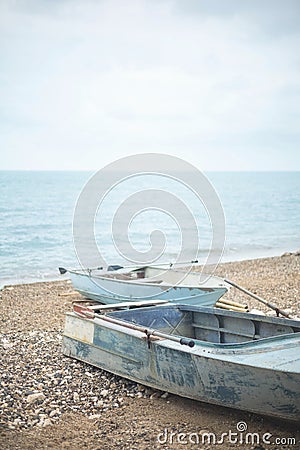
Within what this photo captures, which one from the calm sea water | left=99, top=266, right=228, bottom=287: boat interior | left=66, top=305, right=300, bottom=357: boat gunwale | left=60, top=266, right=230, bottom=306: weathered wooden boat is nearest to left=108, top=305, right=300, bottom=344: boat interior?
left=66, top=305, right=300, bottom=357: boat gunwale

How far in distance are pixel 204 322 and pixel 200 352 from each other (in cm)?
215

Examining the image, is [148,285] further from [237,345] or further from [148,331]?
[237,345]

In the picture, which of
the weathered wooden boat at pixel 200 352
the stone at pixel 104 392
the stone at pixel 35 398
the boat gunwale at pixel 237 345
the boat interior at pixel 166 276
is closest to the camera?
the weathered wooden boat at pixel 200 352

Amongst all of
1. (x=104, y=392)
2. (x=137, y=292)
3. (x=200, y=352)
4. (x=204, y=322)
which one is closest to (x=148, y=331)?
(x=200, y=352)

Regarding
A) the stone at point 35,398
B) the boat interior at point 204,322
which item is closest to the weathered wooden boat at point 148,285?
the boat interior at point 204,322

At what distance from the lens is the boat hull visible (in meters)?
10.8

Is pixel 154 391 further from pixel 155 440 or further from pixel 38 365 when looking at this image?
pixel 38 365

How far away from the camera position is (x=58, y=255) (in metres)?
25.3

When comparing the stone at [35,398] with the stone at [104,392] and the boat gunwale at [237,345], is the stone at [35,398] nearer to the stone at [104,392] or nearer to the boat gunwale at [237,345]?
the stone at [104,392]

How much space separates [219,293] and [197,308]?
2.30 m

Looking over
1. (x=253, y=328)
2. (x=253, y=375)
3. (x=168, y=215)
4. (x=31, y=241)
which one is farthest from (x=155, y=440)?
(x=168, y=215)

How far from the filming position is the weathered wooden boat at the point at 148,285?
35.5 ft

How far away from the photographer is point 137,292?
11484 mm

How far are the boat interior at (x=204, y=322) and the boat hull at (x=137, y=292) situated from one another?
1.28 meters
